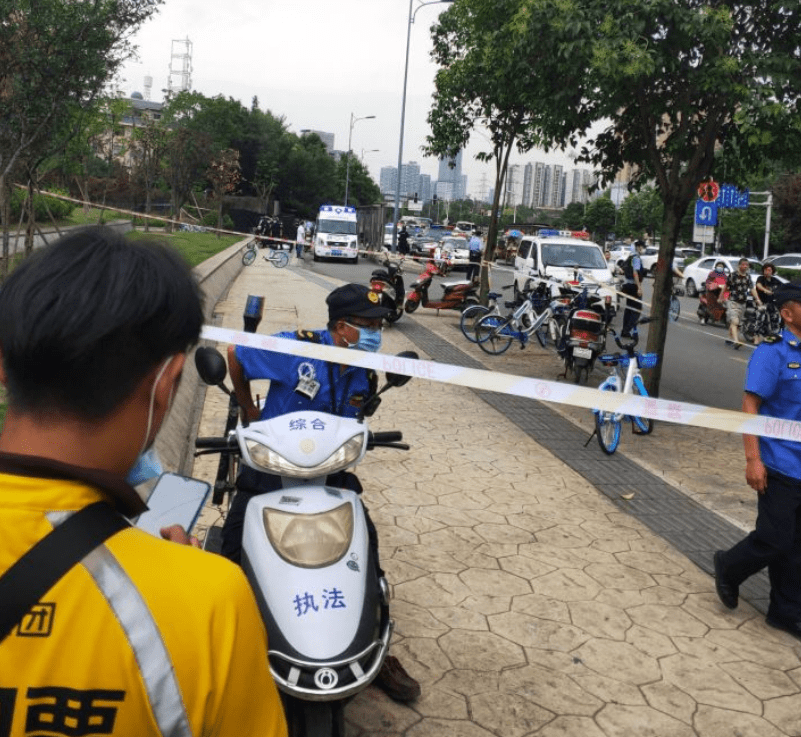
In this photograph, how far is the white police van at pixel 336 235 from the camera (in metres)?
34.5

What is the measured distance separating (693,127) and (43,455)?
8.72 meters

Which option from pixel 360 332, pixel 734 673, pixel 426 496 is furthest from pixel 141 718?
pixel 426 496

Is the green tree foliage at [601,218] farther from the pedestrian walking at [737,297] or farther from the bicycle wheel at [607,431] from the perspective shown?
the bicycle wheel at [607,431]

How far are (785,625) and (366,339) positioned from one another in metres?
2.58

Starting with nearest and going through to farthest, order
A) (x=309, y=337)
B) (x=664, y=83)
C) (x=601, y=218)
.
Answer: (x=309, y=337) < (x=664, y=83) < (x=601, y=218)

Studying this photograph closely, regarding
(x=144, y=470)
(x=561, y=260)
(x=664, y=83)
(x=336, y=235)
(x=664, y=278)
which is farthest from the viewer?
(x=336, y=235)

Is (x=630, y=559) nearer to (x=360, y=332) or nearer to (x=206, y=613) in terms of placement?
(x=360, y=332)

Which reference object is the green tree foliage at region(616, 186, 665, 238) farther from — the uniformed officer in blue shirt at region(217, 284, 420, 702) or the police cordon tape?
the uniformed officer in blue shirt at region(217, 284, 420, 702)

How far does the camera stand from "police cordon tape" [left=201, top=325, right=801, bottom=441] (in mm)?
3264

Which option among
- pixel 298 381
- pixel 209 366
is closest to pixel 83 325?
pixel 209 366

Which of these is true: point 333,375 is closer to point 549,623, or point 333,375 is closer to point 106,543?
point 549,623

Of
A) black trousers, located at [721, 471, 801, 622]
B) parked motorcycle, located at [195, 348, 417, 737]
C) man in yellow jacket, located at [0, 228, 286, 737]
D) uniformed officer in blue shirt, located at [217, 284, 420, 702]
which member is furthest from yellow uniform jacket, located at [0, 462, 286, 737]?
black trousers, located at [721, 471, 801, 622]

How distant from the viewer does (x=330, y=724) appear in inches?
95.7

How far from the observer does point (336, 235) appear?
35.6m
